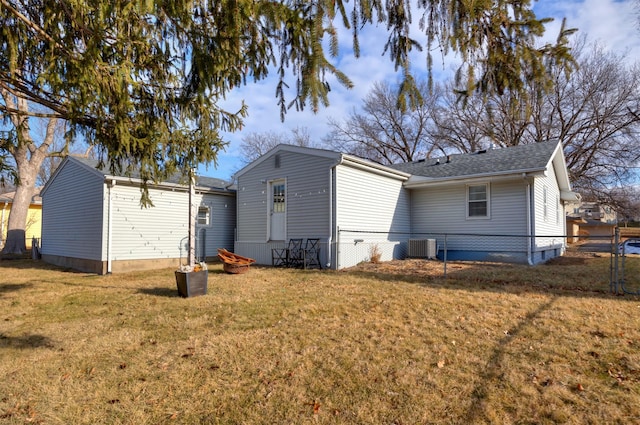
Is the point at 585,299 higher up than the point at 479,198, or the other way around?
the point at 479,198

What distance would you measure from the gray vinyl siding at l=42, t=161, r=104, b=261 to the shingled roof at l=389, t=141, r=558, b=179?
11266 mm

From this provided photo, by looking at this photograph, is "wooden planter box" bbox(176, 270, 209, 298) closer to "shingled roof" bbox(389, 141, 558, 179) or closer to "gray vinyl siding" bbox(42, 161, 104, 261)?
"gray vinyl siding" bbox(42, 161, 104, 261)

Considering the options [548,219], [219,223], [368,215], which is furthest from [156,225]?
[548,219]

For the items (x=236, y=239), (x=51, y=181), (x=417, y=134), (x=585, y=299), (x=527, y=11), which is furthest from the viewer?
(x=417, y=134)

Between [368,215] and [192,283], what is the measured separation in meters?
6.40

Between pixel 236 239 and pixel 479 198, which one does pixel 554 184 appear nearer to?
pixel 479 198

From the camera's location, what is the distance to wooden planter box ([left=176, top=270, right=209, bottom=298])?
6871 mm

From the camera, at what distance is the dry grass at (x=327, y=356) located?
2949 mm

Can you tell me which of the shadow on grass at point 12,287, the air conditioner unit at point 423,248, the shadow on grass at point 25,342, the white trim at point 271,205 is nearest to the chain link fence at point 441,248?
the air conditioner unit at point 423,248

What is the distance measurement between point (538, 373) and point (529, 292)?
3.83 meters

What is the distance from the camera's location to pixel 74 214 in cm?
1273

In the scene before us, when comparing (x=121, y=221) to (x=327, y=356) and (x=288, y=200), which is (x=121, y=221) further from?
(x=327, y=356)

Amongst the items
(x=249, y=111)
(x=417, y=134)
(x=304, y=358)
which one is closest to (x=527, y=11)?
(x=304, y=358)

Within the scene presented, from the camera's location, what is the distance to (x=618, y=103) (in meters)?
19.8
